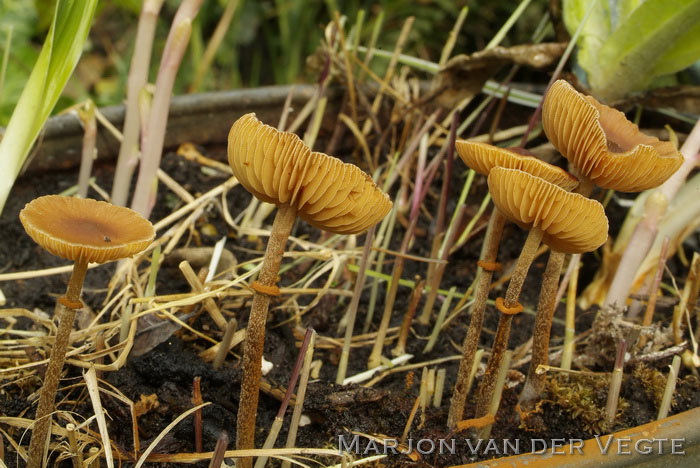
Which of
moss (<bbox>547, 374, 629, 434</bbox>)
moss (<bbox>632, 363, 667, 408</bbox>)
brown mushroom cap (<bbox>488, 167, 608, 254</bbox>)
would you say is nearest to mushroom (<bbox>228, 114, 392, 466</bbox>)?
brown mushroom cap (<bbox>488, 167, 608, 254</bbox>)

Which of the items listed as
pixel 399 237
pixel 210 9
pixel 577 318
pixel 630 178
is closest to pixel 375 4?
pixel 210 9

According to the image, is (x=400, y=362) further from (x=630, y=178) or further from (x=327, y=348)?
A: (x=630, y=178)

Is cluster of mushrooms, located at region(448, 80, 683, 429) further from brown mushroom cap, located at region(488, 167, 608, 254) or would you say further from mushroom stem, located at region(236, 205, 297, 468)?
mushroom stem, located at region(236, 205, 297, 468)

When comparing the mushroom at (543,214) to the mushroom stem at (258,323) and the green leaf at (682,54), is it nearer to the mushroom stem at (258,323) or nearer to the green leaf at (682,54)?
the mushroom stem at (258,323)

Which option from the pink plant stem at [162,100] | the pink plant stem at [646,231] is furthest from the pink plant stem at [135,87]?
the pink plant stem at [646,231]

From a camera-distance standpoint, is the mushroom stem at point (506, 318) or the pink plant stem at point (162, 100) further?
the pink plant stem at point (162, 100)

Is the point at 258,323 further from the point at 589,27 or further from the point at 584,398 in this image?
the point at 589,27
